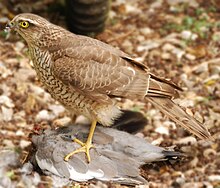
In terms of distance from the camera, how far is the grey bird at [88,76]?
407cm

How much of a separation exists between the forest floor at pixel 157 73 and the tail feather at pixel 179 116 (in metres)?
0.44

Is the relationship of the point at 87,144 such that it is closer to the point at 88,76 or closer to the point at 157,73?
the point at 88,76

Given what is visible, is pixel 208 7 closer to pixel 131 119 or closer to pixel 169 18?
pixel 169 18

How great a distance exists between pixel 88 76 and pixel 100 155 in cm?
58

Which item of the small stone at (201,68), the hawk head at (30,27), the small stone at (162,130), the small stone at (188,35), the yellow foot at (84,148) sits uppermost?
the hawk head at (30,27)

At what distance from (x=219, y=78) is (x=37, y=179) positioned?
2343mm

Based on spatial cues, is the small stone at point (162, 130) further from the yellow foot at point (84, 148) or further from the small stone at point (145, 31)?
the small stone at point (145, 31)

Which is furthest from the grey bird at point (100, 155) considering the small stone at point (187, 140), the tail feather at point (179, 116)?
the small stone at point (187, 140)

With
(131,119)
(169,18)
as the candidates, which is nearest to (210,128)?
(131,119)

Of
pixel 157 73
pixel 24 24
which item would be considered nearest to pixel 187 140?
pixel 157 73

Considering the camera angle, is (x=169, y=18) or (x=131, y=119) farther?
(x=169, y=18)

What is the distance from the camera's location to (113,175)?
4.09 metres

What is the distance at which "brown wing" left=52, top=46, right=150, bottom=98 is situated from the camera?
13.2 ft

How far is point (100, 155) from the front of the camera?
13.9ft
